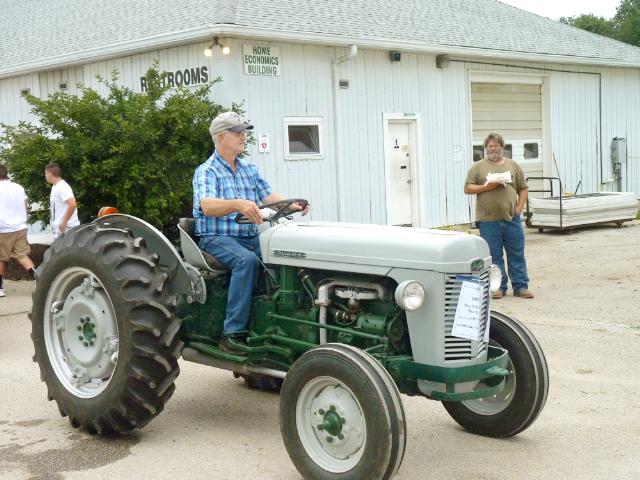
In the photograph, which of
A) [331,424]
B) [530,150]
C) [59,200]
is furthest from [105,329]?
[530,150]

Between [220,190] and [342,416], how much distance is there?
6.25 feet

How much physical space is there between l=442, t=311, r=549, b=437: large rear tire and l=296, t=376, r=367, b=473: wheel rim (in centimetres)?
122

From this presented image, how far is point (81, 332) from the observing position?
576 centimetres

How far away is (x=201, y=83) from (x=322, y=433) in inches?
400

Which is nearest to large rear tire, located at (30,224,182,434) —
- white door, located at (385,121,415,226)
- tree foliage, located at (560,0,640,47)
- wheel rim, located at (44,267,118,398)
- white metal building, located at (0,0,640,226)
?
wheel rim, located at (44,267,118,398)

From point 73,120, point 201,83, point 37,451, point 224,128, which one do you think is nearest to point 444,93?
point 201,83

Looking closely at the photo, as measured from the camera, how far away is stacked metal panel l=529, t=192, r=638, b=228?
16031 mm

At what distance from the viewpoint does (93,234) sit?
5.57m

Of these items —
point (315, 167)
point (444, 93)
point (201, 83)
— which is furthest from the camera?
point (444, 93)

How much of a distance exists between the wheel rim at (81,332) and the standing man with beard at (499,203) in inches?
211

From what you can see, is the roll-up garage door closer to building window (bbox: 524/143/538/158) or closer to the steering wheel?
building window (bbox: 524/143/538/158)

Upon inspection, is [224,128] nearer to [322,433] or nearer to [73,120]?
[322,433]

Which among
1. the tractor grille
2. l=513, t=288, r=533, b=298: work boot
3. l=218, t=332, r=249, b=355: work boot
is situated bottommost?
l=513, t=288, r=533, b=298: work boot

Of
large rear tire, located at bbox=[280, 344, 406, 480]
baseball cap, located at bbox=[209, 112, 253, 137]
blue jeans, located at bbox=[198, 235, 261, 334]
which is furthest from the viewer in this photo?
baseball cap, located at bbox=[209, 112, 253, 137]
